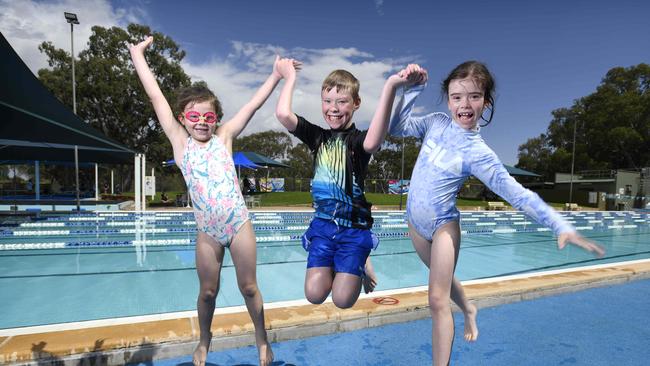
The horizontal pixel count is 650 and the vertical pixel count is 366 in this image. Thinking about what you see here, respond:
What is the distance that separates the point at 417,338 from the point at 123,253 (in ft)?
22.9

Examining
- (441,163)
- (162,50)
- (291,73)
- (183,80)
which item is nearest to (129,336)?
(291,73)

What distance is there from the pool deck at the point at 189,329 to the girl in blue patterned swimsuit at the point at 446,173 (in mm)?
1713

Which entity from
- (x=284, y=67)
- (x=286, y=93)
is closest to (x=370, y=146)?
(x=286, y=93)

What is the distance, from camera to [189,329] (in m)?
3.18

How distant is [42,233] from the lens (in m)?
9.95

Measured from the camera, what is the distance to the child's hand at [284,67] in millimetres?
2463

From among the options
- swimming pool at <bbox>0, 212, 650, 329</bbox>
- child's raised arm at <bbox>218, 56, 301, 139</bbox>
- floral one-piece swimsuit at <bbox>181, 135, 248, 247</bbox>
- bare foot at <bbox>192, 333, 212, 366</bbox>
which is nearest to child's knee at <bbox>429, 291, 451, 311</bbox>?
floral one-piece swimsuit at <bbox>181, 135, 248, 247</bbox>

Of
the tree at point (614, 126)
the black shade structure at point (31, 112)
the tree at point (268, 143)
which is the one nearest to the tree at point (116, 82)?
the black shade structure at point (31, 112)

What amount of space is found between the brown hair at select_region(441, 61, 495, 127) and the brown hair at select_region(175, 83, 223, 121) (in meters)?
1.52

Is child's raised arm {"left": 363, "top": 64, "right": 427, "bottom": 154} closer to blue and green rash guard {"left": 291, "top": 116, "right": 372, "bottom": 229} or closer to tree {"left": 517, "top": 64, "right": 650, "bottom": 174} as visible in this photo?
blue and green rash guard {"left": 291, "top": 116, "right": 372, "bottom": 229}

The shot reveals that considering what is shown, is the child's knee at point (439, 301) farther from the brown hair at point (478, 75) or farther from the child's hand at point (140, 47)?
the child's hand at point (140, 47)

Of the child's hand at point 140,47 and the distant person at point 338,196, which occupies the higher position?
the child's hand at point 140,47

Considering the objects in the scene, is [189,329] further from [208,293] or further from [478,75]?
[478,75]

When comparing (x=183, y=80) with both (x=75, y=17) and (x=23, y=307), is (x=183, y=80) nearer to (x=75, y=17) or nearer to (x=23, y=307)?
(x=75, y=17)
